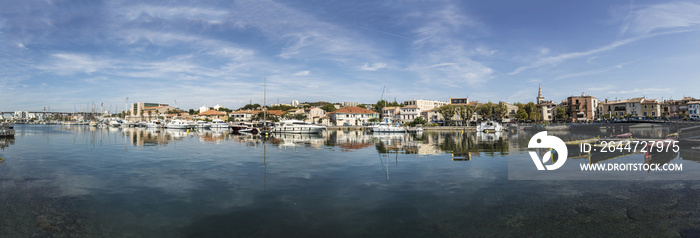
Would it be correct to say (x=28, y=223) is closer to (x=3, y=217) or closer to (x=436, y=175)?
(x=3, y=217)

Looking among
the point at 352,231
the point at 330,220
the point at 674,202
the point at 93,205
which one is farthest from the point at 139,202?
the point at 674,202

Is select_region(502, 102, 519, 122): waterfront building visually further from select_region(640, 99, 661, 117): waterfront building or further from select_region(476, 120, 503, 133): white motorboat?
select_region(476, 120, 503, 133): white motorboat

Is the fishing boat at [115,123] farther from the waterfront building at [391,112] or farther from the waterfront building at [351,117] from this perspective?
the waterfront building at [391,112]

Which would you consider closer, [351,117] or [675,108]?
[675,108]

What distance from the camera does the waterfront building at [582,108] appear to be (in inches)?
5123

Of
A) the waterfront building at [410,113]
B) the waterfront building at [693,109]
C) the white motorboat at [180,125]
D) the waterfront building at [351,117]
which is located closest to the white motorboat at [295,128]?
the white motorboat at [180,125]

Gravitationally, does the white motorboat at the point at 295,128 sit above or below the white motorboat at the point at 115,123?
below

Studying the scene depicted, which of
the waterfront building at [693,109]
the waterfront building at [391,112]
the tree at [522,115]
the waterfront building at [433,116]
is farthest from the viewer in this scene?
the waterfront building at [391,112]

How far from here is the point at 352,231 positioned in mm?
9391

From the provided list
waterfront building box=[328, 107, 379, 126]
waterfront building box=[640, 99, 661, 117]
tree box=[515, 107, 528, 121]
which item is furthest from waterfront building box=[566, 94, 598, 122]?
waterfront building box=[328, 107, 379, 126]

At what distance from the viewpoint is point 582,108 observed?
13188cm

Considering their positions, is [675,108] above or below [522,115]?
above

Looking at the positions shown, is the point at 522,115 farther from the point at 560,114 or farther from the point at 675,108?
the point at 675,108

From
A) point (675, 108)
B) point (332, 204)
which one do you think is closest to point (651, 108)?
point (675, 108)
